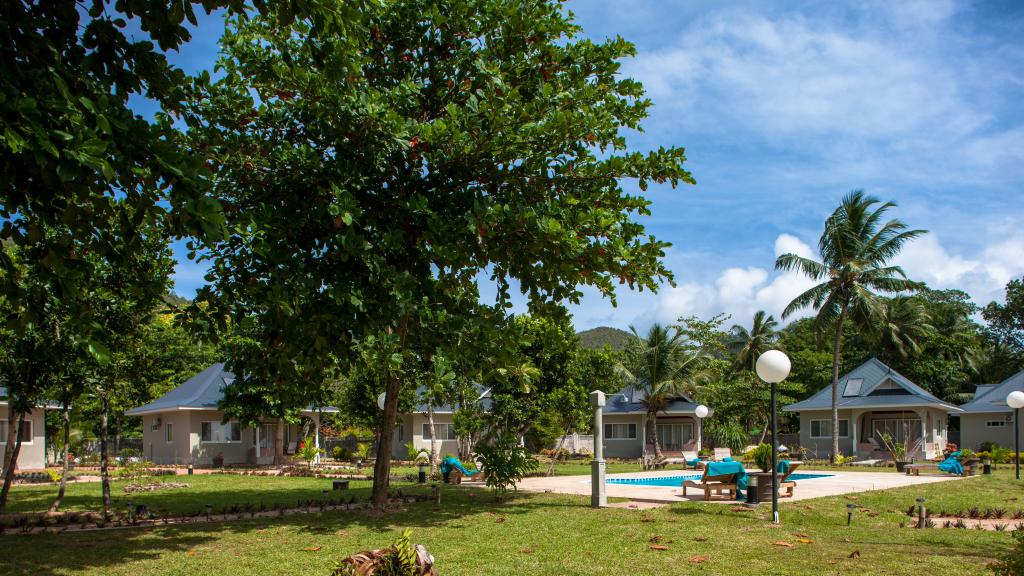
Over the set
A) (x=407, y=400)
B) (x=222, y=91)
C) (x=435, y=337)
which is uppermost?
(x=222, y=91)

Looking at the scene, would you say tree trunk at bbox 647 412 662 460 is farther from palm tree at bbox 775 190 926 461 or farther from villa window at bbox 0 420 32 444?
villa window at bbox 0 420 32 444

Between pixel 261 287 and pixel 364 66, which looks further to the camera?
pixel 364 66

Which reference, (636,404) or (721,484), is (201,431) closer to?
(636,404)

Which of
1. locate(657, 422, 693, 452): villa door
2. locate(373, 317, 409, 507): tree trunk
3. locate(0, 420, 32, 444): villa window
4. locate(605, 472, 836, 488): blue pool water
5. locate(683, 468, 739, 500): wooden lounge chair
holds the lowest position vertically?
locate(657, 422, 693, 452): villa door

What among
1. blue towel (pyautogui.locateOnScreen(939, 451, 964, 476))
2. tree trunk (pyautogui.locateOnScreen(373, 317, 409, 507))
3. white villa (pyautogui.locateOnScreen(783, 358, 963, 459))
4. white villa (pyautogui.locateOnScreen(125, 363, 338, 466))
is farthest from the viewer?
white villa (pyautogui.locateOnScreen(783, 358, 963, 459))

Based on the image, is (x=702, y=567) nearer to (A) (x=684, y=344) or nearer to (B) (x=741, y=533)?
(B) (x=741, y=533)

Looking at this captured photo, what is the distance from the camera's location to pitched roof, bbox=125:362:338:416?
114 ft

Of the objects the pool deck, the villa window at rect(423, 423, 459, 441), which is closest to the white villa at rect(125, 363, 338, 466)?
the villa window at rect(423, 423, 459, 441)

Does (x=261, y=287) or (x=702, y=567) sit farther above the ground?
(x=261, y=287)

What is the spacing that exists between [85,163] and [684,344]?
133 ft

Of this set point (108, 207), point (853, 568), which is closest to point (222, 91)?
point (108, 207)

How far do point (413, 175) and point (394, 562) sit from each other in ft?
29.3

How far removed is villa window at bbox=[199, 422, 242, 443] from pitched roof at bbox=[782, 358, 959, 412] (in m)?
29.3

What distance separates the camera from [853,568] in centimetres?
838
